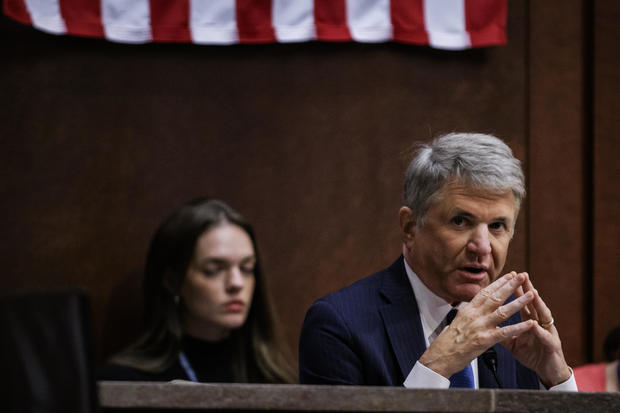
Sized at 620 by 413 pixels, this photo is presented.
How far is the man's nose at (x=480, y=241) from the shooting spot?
1.49m

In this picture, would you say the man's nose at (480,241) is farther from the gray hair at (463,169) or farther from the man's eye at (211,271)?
the man's eye at (211,271)

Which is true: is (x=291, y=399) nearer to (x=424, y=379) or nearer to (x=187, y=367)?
(x=424, y=379)

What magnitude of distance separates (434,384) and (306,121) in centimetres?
131

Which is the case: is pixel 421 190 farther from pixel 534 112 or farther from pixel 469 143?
pixel 534 112

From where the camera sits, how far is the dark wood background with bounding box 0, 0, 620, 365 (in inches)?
96.4

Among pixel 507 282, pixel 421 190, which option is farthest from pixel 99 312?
pixel 507 282

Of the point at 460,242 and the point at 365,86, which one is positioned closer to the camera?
the point at 460,242

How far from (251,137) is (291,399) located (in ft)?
4.98

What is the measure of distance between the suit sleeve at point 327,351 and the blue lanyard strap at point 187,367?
2.76 feet

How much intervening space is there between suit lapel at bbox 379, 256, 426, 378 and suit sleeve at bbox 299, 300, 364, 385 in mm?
89

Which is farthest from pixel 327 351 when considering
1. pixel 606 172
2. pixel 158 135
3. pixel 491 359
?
pixel 606 172

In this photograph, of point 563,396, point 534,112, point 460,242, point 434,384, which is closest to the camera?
point 563,396

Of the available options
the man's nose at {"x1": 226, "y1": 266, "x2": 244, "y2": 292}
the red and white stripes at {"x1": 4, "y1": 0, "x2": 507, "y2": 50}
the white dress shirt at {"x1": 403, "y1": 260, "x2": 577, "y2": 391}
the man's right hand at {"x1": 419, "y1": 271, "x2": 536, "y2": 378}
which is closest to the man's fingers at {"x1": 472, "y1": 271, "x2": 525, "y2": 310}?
the man's right hand at {"x1": 419, "y1": 271, "x2": 536, "y2": 378}

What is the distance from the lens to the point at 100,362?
2.47 m
